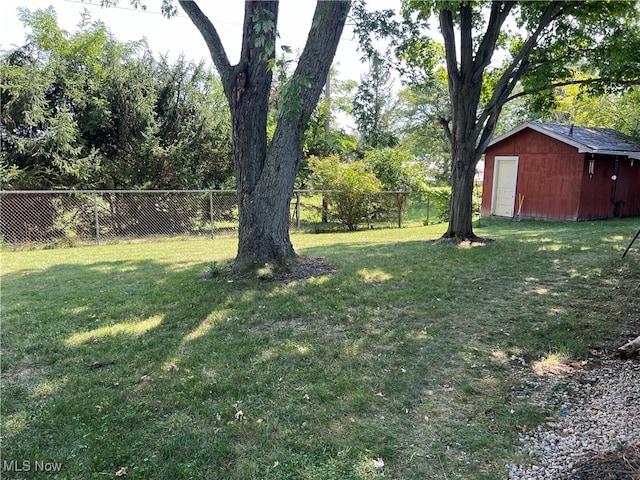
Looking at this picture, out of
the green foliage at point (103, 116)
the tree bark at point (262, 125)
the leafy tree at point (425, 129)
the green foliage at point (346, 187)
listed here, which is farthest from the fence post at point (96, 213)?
the leafy tree at point (425, 129)

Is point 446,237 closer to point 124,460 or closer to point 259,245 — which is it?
point 259,245

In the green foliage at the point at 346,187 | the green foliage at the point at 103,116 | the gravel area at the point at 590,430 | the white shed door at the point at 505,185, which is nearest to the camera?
the gravel area at the point at 590,430

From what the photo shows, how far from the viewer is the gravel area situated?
2.01 m

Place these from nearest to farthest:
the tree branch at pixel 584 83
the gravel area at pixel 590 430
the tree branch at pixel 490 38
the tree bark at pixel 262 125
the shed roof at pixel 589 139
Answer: the gravel area at pixel 590 430 < the tree bark at pixel 262 125 < the tree branch at pixel 490 38 < the tree branch at pixel 584 83 < the shed roof at pixel 589 139

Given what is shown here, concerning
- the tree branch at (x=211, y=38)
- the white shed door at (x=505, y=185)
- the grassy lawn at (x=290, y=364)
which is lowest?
the grassy lawn at (x=290, y=364)

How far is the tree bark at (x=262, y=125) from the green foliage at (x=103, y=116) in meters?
6.62

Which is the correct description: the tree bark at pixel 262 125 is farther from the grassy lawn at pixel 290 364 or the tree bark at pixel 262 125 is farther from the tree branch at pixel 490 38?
the tree branch at pixel 490 38

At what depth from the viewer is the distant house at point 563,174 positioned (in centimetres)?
1354

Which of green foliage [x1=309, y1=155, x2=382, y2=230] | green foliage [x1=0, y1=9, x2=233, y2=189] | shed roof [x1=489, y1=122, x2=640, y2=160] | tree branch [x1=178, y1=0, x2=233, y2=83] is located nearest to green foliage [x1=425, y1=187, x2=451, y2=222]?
shed roof [x1=489, y1=122, x2=640, y2=160]

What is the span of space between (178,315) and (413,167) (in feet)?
41.3

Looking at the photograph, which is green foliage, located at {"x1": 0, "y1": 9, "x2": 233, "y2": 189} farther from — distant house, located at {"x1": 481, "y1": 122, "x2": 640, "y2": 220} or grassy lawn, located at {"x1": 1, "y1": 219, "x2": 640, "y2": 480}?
distant house, located at {"x1": 481, "y1": 122, "x2": 640, "y2": 220}

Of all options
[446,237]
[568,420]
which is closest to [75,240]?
[446,237]

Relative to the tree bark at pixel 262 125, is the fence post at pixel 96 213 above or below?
below

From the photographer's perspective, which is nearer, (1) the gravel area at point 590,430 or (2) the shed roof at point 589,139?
(1) the gravel area at point 590,430
